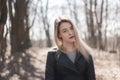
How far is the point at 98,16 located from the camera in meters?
32.8

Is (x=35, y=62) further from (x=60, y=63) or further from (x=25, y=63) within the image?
(x=60, y=63)

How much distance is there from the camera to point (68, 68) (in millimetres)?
3652

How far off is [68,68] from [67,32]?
0.39 metres

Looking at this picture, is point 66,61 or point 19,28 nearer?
point 66,61

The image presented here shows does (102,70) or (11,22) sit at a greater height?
(11,22)

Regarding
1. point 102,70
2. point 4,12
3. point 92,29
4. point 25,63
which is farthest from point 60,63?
point 92,29

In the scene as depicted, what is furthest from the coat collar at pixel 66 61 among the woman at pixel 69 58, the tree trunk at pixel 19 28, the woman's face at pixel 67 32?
the tree trunk at pixel 19 28

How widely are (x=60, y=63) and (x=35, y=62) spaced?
13.3 meters

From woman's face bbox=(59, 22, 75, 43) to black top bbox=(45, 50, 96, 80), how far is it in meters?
0.18

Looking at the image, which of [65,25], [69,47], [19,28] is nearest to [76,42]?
[69,47]

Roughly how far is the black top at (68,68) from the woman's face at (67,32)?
7.2 inches

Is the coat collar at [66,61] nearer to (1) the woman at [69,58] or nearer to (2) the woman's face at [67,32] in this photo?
(1) the woman at [69,58]

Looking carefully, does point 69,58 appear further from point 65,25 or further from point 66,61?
point 65,25

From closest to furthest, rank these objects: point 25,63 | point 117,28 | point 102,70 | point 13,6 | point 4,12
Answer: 1. point 4,12
2. point 102,70
3. point 25,63
4. point 13,6
5. point 117,28
